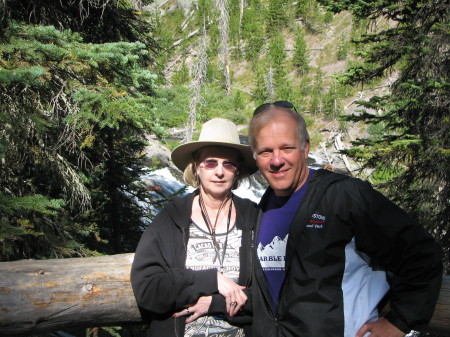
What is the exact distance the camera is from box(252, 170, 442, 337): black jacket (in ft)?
4.58

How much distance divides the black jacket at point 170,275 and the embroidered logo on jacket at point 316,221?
53 cm

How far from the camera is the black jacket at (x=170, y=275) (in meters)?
1.76

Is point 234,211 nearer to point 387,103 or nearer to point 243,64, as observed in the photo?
point 387,103

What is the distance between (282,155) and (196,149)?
2.68 ft

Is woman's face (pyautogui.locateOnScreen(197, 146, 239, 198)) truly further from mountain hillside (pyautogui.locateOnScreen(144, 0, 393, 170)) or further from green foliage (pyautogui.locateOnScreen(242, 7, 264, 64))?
green foliage (pyautogui.locateOnScreen(242, 7, 264, 64))

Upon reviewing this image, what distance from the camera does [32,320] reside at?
5.71ft

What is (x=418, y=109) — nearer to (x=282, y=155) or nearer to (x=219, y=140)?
(x=219, y=140)

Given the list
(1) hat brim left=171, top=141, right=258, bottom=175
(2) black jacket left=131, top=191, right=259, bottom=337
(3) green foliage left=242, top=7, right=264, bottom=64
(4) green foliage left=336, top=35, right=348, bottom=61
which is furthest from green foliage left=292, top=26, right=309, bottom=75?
(2) black jacket left=131, top=191, right=259, bottom=337

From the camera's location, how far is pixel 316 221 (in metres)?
1.54

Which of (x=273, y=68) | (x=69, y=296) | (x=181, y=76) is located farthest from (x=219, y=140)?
(x=181, y=76)

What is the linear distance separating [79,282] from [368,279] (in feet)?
4.59

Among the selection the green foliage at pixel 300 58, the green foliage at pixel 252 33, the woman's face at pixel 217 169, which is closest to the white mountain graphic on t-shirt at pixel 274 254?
the woman's face at pixel 217 169

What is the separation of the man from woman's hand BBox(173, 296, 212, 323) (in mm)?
276

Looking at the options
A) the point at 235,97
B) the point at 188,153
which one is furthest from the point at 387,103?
the point at 235,97
